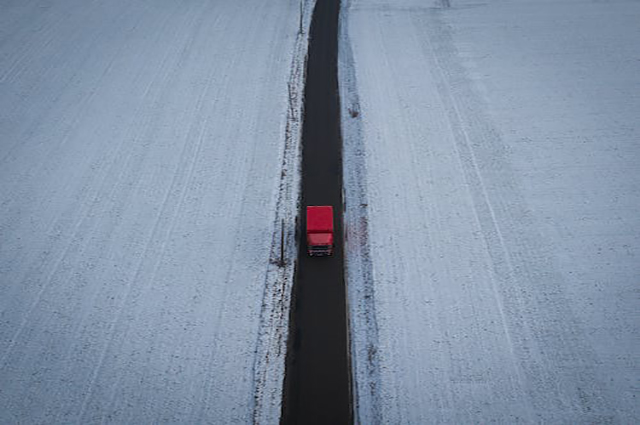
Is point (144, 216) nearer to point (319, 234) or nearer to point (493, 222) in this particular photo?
point (319, 234)

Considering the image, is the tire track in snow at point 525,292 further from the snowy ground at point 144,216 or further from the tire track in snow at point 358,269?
the snowy ground at point 144,216

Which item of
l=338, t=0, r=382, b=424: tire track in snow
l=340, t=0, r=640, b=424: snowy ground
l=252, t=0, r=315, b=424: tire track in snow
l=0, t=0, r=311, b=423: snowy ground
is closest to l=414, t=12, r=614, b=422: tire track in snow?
l=340, t=0, r=640, b=424: snowy ground

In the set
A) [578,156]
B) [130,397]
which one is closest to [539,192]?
[578,156]

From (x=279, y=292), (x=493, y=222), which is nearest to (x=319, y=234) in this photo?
(x=279, y=292)

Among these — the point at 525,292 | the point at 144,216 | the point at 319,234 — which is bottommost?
the point at 525,292

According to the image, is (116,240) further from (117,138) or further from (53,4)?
(53,4)

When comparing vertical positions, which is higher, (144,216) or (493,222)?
(144,216)
